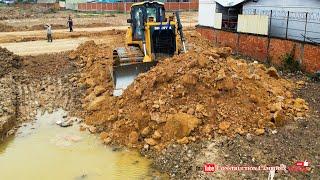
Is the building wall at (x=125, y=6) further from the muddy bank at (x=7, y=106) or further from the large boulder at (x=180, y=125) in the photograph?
the large boulder at (x=180, y=125)

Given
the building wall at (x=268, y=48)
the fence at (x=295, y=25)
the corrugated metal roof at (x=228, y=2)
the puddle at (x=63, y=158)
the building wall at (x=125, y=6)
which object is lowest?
the puddle at (x=63, y=158)

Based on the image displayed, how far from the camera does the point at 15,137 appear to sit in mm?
A: 12578

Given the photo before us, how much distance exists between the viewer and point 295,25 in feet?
62.8

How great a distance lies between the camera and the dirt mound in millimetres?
18141

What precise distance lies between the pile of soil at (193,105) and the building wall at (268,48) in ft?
12.0

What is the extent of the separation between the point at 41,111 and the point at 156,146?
556cm

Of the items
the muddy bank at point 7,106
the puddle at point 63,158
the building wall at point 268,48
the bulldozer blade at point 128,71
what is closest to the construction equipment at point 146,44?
the bulldozer blade at point 128,71

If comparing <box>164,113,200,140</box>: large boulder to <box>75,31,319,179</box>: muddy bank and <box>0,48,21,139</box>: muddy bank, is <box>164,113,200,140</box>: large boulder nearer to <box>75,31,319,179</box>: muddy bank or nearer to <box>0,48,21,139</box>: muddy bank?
<box>75,31,319,179</box>: muddy bank

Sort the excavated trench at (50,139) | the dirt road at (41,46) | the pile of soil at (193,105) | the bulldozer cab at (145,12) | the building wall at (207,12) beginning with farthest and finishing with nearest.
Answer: the building wall at (207,12) < the dirt road at (41,46) < the bulldozer cab at (145,12) < the pile of soil at (193,105) < the excavated trench at (50,139)

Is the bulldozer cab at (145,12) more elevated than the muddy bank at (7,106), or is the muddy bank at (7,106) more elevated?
the bulldozer cab at (145,12)

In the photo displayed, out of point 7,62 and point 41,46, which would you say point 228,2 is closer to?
point 41,46

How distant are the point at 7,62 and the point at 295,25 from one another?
44.9 feet

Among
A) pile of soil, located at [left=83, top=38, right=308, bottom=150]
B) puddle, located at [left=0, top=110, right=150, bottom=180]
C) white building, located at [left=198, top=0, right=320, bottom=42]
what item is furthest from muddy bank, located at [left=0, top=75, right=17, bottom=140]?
white building, located at [left=198, top=0, right=320, bottom=42]

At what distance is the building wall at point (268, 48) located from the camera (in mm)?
16203
